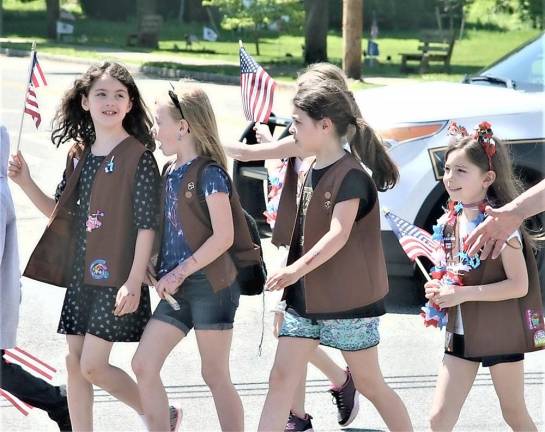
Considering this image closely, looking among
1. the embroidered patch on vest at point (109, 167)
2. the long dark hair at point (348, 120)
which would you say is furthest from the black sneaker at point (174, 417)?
the long dark hair at point (348, 120)

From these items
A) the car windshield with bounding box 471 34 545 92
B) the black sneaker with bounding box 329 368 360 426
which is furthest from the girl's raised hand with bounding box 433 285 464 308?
the car windshield with bounding box 471 34 545 92

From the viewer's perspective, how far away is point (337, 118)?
15.2ft

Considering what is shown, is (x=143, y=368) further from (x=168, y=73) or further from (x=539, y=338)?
(x=168, y=73)

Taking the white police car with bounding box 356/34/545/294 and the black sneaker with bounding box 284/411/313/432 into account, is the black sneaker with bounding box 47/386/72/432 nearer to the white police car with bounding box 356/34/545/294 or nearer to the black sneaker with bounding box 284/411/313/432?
the black sneaker with bounding box 284/411/313/432

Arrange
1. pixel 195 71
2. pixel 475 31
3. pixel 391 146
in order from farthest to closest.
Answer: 1. pixel 475 31
2. pixel 195 71
3. pixel 391 146

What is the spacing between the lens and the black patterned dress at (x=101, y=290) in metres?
4.64

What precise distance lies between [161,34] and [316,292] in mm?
40517

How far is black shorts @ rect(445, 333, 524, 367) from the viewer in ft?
14.6

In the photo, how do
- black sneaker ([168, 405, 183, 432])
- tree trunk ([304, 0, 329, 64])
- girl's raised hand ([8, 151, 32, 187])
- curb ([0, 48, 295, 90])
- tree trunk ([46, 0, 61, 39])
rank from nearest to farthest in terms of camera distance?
girl's raised hand ([8, 151, 32, 187]) → black sneaker ([168, 405, 183, 432]) → curb ([0, 48, 295, 90]) → tree trunk ([304, 0, 329, 64]) → tree trunk ([46, 0, 61, 39])

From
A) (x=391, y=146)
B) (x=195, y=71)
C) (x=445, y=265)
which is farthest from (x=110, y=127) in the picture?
(x=195, y=71)

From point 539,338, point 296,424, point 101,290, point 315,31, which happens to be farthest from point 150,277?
point 315,31

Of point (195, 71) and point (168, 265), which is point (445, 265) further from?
point (195, 71)

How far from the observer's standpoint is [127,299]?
4.54 meters

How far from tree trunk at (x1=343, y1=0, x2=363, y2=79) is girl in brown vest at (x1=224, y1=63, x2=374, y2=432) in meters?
17.8
